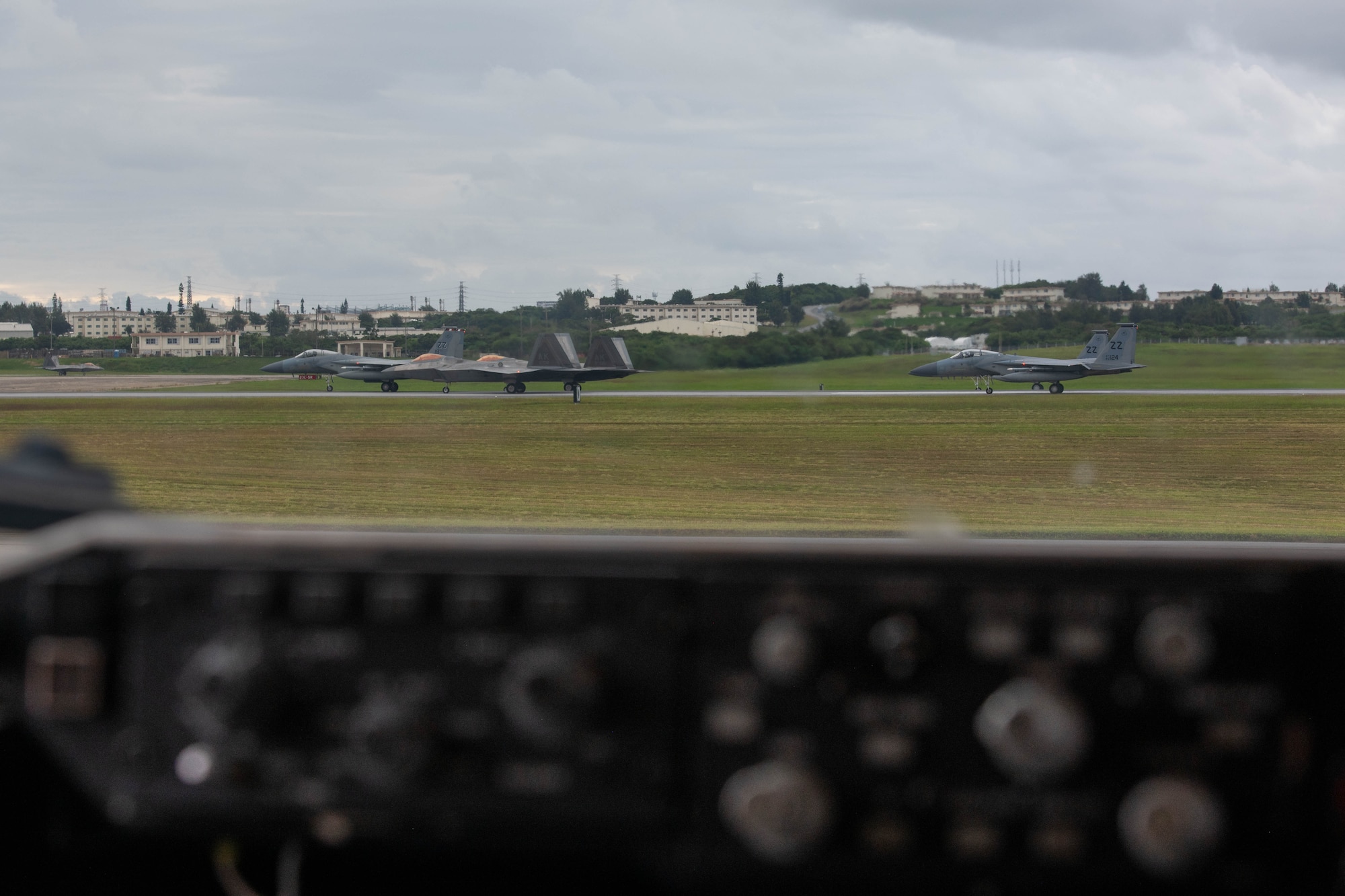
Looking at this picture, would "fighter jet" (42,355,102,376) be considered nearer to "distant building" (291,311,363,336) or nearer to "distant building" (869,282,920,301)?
"distant building" (291,311,363,336)

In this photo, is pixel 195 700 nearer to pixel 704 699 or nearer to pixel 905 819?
pixel 704 699

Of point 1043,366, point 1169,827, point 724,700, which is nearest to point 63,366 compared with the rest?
point 724,700

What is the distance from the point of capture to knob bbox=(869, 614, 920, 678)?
1277mm

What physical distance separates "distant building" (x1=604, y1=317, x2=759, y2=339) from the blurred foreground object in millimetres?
4040

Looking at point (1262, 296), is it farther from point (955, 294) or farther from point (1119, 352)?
point (1119, 352)

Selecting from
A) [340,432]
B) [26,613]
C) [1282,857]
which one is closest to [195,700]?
[26,613]

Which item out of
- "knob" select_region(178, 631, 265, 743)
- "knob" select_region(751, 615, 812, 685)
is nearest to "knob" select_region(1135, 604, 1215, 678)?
"knob" select_region(751, 615, 812, 685)

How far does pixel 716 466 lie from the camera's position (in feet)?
32.7

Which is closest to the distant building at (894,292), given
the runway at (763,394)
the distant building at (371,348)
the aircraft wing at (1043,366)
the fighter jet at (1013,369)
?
the distant building at (371,348)

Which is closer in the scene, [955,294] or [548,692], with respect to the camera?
[548,692]

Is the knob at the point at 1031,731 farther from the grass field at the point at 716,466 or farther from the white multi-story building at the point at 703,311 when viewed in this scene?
the white multi-story building at the point at 703,311

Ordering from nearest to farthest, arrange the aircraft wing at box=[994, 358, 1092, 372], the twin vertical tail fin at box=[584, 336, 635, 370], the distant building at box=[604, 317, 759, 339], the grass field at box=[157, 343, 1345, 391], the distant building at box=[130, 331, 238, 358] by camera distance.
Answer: the distant building at box=[130, 331, 238, 358], the distant building at box=[604, 317, 759, 339], the grass field at box=[157, 343, 1345, 391], the twin vertical tail fin at box=[584, 336, 635, 370], the aircraft wing at box=[994, 358, 1092, 372]

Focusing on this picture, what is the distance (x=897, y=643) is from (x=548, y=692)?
405 mm

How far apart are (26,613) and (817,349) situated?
555cm
